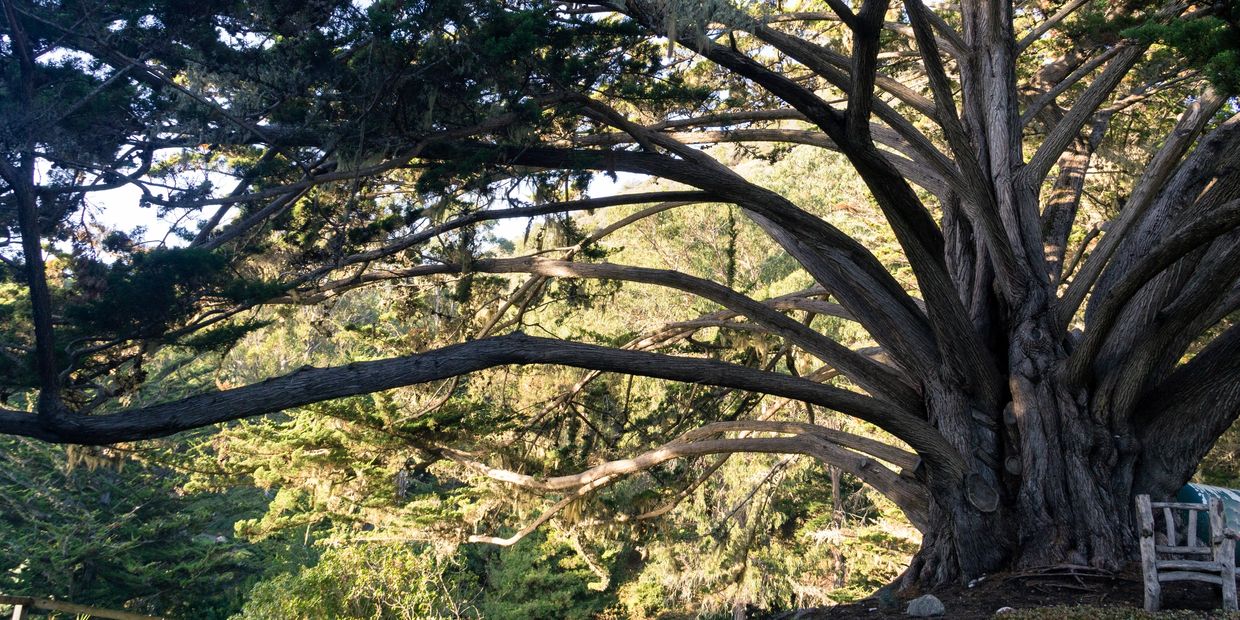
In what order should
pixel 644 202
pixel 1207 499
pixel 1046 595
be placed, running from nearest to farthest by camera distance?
pixel 1046 595, pixel 644 202, pixel 1207 499

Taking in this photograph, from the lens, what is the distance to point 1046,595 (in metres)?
5.77

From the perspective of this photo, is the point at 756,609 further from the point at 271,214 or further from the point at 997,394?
the point at 271,214

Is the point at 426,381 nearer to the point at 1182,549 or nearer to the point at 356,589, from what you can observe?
the point at 1182,549

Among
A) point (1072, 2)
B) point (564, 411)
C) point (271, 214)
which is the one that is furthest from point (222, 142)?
point (1072, 2)

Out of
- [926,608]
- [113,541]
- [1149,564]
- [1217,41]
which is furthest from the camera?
[113,541]

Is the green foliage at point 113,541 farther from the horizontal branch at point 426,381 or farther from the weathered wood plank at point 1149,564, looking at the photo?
the weathered wood plank at point 1149,564

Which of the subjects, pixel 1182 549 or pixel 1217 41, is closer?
pixel 1217 41

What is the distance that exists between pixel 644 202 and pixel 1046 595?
12.4ft

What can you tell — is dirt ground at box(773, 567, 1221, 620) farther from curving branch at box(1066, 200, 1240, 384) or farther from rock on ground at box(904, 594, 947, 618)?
curving branch at box(1066, 200, 1240, 384)

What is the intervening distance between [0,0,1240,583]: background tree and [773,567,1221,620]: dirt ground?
205 millimetres

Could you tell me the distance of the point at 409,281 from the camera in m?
8.12

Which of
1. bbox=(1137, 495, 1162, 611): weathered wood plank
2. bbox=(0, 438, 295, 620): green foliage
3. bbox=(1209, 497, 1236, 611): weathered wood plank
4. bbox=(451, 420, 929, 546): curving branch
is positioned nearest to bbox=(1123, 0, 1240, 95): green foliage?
bbox=(1137, 495, 1162, 611): weathered wood plank

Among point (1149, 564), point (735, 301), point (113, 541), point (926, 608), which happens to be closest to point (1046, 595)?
point (1149, 564)

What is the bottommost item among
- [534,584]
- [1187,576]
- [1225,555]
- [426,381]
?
[534,584]
